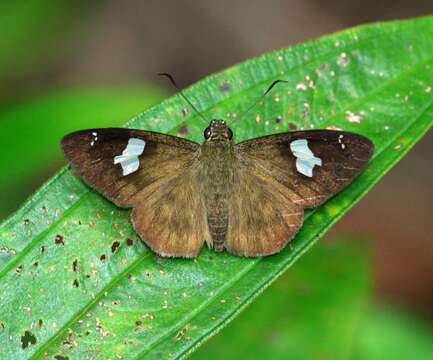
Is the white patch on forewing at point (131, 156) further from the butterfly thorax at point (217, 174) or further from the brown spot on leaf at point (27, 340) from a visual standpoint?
the brown spot on leaf at point (27, 340)

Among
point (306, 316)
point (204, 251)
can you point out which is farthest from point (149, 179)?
point (306, 316)

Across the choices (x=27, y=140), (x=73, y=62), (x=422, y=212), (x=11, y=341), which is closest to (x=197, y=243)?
(x=11, y=341)

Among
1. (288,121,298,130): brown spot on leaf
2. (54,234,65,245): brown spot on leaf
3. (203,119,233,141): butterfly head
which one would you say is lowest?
(288,121,298,130): brown spot on leaf

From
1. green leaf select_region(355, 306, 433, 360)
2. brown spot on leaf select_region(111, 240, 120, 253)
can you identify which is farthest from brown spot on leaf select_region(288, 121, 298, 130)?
green leaf select_region(355, 306, 433, 360)

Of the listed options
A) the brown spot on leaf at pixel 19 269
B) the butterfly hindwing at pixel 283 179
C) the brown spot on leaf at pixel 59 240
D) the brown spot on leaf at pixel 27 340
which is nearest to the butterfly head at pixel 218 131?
the butterfly hindwing at pixel 283 179

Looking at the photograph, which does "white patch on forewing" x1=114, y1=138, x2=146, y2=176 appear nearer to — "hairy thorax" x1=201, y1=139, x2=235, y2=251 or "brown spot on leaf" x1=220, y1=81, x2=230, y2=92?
"hairy thorax" x1=201, y1=139, x2=235, y2=251

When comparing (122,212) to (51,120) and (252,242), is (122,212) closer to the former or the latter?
(252,242)
